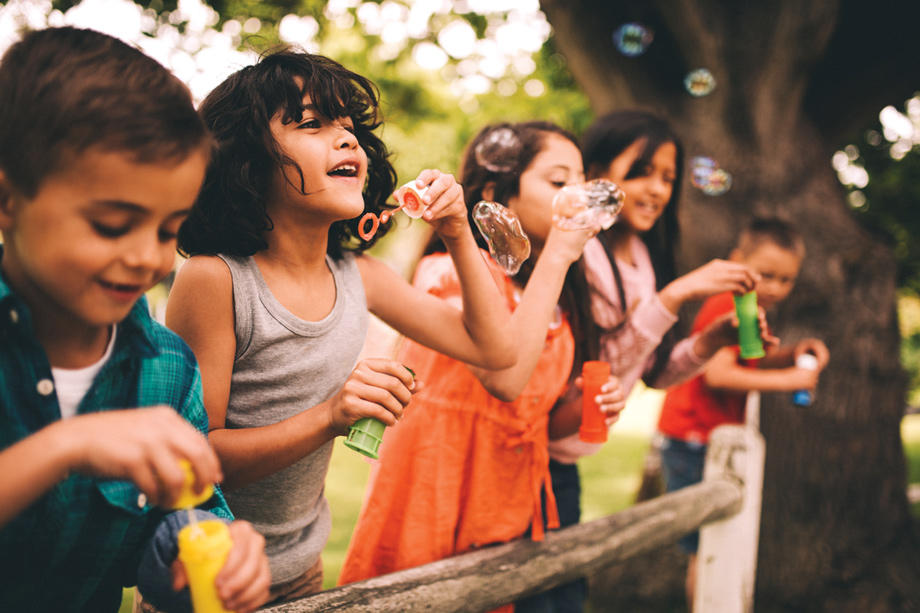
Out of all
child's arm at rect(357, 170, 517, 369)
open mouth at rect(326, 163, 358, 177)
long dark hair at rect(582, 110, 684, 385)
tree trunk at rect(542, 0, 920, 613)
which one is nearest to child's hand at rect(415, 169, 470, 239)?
child's arm at rect(357, 170, 517, 369)

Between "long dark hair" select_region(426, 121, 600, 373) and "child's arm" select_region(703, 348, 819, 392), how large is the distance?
0.93 m

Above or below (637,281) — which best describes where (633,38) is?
above

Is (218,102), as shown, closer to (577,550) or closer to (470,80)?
(577,550)

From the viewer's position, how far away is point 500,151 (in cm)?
193

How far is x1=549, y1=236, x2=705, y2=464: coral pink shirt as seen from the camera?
2025 mm

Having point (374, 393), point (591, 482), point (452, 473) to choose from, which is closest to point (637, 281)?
point (452, 473)

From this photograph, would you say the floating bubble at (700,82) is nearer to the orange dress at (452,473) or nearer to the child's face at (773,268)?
the child's face at (773,268)

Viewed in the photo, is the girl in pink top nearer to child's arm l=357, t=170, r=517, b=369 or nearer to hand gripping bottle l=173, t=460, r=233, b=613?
child's arm l=357, t=170, r=517, b=369

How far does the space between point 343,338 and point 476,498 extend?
619 mm

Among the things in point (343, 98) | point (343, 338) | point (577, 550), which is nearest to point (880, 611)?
point (577, 550)

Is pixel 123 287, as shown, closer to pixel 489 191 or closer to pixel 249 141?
pixel 249 141

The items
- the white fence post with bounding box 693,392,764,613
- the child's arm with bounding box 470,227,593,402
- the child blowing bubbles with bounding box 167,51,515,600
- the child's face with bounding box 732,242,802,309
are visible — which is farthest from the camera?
the child's face with bounding box 732,242,802,309

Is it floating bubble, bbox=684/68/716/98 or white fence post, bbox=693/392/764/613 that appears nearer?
white fence post, bbox=693/392/764/613

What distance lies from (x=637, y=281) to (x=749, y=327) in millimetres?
397
